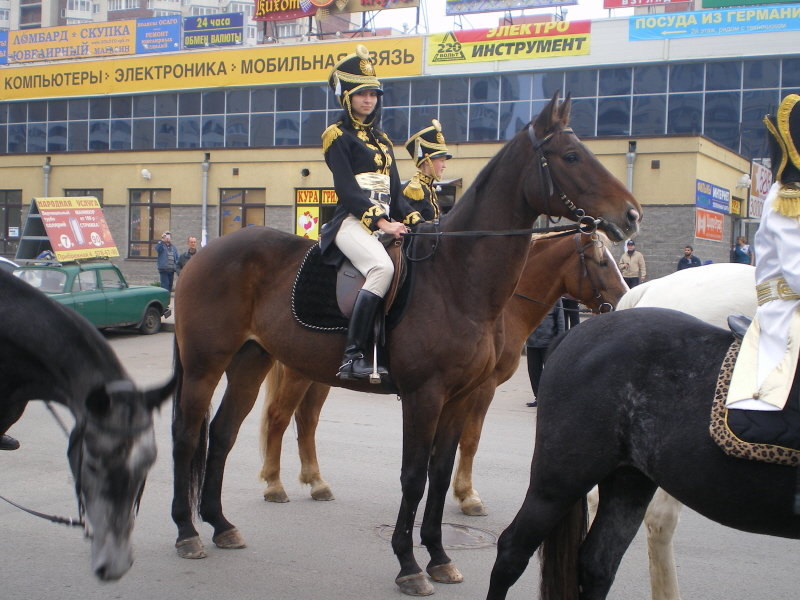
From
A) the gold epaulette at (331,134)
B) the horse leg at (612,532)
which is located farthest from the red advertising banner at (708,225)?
the horse leg at (612,532)

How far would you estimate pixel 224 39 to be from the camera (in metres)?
45.8

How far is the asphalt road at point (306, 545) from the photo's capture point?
15.7 feet

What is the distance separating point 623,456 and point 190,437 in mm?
3089

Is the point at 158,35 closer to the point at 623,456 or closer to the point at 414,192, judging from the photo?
the point at 414,192

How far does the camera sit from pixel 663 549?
429 centimetres

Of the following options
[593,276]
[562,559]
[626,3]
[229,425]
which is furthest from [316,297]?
[626,3]

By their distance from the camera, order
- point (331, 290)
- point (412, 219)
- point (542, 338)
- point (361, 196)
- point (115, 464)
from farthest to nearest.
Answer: point (542, 338) → point (412, 219) → point (331, 290) → point (361, 196) → point (115, 464)

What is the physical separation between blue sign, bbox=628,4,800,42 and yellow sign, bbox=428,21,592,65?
6.31 ft

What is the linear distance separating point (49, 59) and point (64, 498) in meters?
43.1

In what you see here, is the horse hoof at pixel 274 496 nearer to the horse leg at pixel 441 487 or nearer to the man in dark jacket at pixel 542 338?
the horse leg at pixel 441 487

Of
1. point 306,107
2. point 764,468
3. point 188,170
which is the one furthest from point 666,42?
point 764,468

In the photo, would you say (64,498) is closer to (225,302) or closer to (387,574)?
(225,302)

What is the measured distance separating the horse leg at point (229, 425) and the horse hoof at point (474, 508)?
1.79 meters

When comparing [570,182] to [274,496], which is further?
[274,496]
